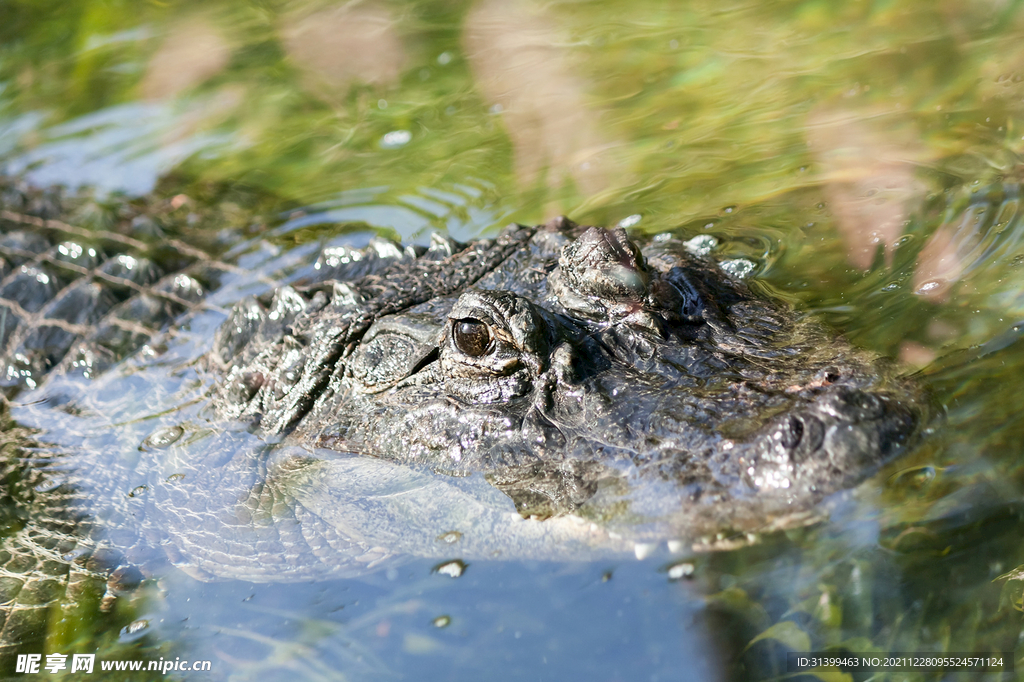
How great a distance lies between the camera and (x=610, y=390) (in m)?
3.00

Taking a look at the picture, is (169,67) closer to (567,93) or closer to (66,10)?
(66,10)

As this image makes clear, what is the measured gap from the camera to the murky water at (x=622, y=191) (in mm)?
2555

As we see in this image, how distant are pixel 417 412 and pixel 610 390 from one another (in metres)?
0.84

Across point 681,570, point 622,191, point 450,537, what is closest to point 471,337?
point 450,537

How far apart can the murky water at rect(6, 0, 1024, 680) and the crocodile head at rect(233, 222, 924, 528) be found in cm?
21

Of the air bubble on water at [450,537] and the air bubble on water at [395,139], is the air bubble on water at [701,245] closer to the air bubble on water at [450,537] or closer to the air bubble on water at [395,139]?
the air bubble on water at [450,537]

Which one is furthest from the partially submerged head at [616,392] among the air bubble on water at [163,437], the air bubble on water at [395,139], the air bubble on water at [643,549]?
the air bubble on water at [395,139]

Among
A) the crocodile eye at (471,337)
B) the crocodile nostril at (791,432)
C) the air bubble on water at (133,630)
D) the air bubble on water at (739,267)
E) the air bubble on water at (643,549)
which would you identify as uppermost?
the crocodile eye at (471,337)

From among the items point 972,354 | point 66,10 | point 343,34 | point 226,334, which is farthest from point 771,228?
point 66,10

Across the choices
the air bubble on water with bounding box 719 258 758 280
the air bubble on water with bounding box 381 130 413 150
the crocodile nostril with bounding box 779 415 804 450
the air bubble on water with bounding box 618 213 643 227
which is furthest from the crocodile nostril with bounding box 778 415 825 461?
the air bubble on water with bounding box 381 130 413 150

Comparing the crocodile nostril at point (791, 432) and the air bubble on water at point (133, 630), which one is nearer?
the crocodile nostril at point (791, 432)

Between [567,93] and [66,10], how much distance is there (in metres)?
6.33

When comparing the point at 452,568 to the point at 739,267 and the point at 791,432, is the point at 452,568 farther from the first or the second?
the point at 739,267

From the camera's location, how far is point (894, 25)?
19.4ft
